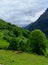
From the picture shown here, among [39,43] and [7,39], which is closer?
[39,43]

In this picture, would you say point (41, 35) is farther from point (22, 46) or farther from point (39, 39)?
point (22, 46)

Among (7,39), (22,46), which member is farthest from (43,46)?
(7,39)

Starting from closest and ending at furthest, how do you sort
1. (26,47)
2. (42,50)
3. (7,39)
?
(42,50), (26,47), (7,39)

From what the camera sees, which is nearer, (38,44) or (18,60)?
(18,60)

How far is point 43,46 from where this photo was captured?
9631 centimetres

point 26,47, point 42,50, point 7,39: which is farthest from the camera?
point 7,39

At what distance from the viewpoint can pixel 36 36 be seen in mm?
98125

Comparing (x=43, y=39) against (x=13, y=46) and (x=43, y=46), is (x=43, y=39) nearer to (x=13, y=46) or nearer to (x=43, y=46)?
(x=43, y=46)

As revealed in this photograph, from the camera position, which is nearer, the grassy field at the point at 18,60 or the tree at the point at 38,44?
the grassy field at the point at 18,60

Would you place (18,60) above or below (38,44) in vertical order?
above

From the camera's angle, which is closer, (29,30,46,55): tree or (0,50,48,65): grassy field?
(0,50,48,65): grassy field

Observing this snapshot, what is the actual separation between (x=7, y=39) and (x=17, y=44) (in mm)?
77884

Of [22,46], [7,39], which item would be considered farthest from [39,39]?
[7,39]

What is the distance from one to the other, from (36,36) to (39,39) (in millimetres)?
2300
